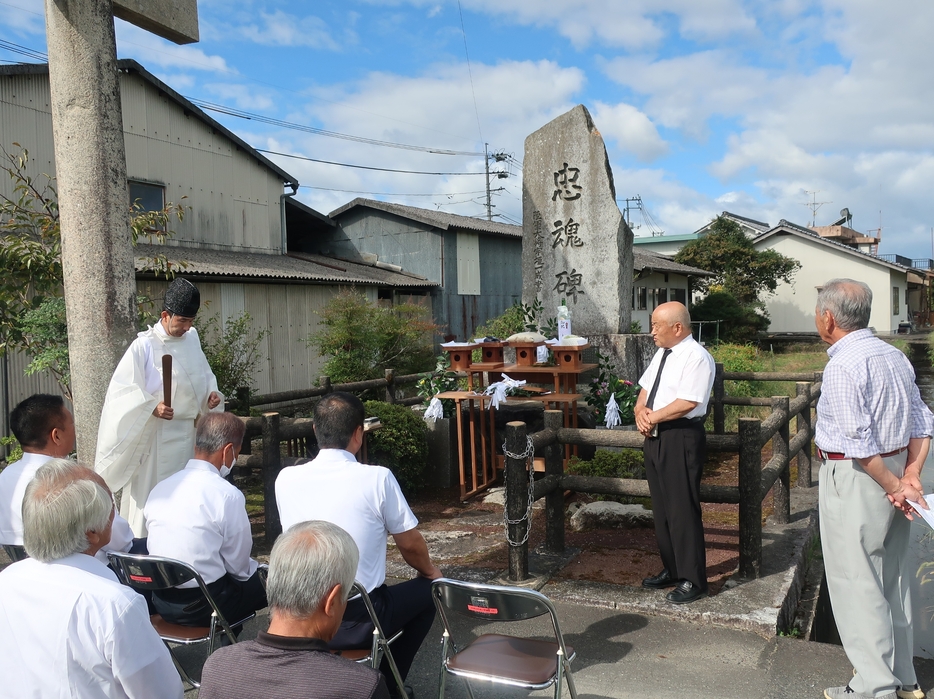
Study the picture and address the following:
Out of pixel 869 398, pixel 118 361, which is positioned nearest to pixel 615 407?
pixel 869 398

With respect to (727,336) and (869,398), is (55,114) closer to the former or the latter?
(869,398)

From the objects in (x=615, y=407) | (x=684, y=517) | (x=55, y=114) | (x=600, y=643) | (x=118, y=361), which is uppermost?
(x=55, y=114)

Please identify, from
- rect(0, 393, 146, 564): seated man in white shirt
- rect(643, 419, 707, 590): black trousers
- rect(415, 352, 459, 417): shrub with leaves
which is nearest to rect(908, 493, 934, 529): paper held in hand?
rect(643, 419, 707, 590): black trousers

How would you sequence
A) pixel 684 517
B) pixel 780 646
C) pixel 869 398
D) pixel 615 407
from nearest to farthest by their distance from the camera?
pixel 869 398, pixel 780 646, pixel 684 517, pixel 615 407

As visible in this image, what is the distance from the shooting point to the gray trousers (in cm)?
300

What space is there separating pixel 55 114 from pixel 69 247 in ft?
2.49

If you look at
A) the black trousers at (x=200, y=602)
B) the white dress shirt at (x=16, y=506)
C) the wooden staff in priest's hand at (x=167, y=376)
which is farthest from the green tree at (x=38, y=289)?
the black trousers at (x=200, y=602)

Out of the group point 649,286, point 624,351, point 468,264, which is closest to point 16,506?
point 624,351

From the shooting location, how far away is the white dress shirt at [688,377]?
3.91 meters

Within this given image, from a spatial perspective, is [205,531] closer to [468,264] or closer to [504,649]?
[504,649]

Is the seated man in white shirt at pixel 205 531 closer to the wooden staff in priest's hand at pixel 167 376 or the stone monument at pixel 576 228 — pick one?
the wooden staff in priest's hand at pixel 167 376

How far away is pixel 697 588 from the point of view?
4008mm

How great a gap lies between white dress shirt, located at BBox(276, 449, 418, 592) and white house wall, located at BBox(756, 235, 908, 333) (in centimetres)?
3161

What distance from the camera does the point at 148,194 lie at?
12.8 metres
